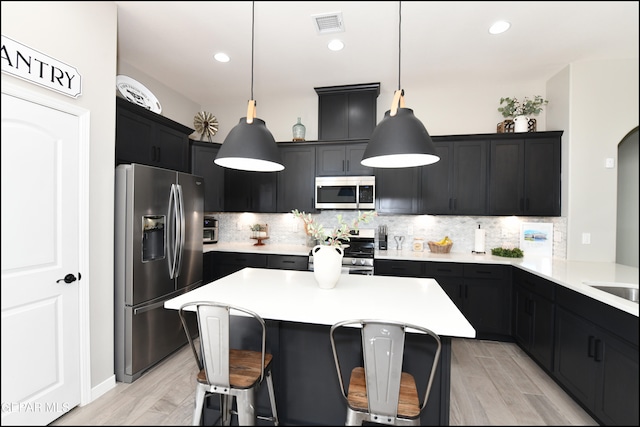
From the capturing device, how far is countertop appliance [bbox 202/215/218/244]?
3.91 meters

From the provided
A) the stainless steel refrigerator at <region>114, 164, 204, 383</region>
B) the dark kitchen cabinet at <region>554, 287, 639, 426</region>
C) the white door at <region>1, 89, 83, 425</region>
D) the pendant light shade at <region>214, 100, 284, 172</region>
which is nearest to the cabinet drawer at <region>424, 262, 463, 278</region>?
the dark kitchen cabinet at <region>554, 287, 639, 426</region>

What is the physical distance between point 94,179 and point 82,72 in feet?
1.99

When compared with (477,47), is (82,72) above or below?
below

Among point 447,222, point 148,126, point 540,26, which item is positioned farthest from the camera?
point 447,222

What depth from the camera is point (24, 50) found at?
121cm

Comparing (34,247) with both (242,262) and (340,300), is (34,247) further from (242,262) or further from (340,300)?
(242,262)

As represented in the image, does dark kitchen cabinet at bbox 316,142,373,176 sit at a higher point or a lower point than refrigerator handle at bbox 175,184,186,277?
higher

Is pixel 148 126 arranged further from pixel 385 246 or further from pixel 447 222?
pixel 447 222

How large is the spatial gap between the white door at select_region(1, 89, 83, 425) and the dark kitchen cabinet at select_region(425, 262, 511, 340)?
120 inches

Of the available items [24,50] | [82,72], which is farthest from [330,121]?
[24,50]

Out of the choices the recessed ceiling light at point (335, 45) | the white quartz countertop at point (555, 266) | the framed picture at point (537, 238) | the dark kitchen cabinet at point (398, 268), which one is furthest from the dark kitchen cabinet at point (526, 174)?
the recessed ceiling light at point (335, 45)

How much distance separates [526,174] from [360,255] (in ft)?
6.72

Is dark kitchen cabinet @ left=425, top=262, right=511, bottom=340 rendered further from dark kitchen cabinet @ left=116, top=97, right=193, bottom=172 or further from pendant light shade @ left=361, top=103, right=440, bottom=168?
dark kitchen cabinet @ left=116, top=97, right=193, bottom=172

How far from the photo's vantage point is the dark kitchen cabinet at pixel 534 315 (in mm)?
2244
